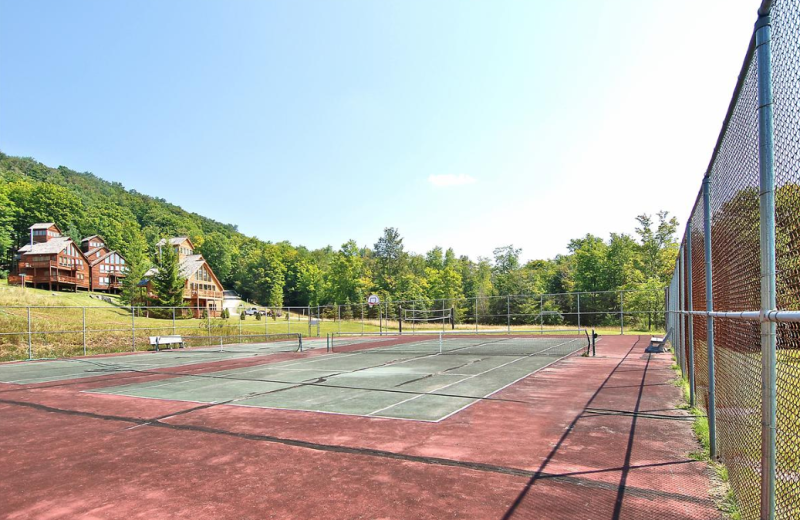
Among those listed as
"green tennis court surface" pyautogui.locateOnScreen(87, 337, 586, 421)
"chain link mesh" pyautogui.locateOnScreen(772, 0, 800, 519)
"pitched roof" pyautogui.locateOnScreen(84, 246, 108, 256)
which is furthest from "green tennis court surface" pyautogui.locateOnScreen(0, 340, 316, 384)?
"pitched roof" pyautogui.locateOnScreen(84, 246, 108, 256)

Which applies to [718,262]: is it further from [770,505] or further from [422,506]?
[422,506]

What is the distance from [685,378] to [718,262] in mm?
6798

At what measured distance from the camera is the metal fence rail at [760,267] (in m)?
2.45

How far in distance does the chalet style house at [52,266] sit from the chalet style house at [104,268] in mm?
3379

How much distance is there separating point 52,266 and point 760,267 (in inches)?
3096

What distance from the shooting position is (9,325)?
23.7 metres

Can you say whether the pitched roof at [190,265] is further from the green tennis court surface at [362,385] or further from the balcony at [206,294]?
the green tennis court surface at [362,385]

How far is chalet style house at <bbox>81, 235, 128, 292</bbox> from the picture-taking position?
244 feet

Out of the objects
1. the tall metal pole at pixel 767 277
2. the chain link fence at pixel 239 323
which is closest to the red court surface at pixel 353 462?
the tall metal pole at pixel 767 277

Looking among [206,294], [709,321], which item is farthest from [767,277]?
[206,294]

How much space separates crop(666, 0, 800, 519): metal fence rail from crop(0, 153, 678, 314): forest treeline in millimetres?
44624

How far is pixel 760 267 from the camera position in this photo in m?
2.83

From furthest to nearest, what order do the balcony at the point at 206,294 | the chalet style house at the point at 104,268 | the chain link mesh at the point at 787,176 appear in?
the chalet style house at the point at 104,268 < the balcony at the point at 206,294 < the chain link mesh at the point at 787,176

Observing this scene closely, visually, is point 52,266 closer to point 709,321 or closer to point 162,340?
Result: point 162,340
